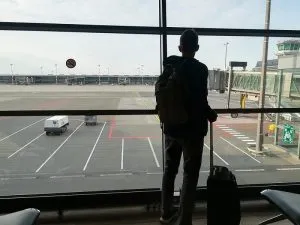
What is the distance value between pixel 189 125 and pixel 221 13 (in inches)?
49.3

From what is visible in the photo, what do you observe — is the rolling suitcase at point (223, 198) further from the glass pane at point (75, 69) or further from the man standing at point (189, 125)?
the glass pane at point (75, 69)

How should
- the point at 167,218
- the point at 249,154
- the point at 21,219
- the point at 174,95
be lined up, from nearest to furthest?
the point at 21,219 → the point at 174,95 → the point at 167,218 → the point at 249,154

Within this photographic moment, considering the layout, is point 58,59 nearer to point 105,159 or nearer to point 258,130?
point 105,159

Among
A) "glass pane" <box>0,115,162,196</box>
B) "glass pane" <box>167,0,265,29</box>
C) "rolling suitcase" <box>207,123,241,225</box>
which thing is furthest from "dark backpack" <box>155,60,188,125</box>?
"glass pane" <box>167,0,265,29</box>

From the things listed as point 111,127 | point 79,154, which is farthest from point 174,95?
point 79,154

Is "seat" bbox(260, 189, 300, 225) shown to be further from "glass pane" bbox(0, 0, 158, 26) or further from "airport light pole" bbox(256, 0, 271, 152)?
"glass pane" bbox(0, 0, 158, 26)

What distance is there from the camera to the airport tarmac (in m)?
2.61

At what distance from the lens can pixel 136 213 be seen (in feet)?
8.23

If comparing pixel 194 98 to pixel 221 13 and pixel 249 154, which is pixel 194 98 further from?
pixel 249 154

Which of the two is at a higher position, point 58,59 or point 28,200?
point 58,59

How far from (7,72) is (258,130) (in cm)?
241

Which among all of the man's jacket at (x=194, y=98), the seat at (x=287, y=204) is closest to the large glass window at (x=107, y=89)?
the man's jacket at (x=194, y=98)

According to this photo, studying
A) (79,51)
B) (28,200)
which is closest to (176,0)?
(79,51)

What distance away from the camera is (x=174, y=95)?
1987 mm
